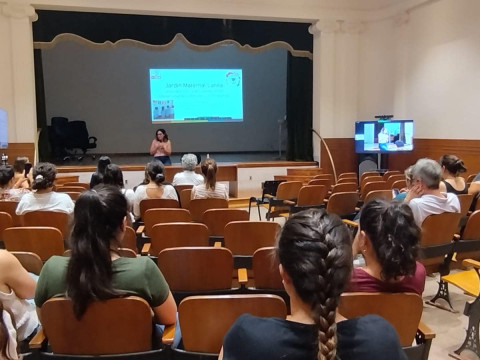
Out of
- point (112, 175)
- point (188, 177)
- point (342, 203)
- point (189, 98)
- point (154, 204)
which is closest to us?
point (112, 175)

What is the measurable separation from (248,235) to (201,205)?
1163 millimetres

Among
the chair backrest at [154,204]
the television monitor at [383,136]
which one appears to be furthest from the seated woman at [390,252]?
the television monitor at [383,136]

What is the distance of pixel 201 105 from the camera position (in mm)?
10914

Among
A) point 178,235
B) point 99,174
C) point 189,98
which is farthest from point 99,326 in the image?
point 189,98

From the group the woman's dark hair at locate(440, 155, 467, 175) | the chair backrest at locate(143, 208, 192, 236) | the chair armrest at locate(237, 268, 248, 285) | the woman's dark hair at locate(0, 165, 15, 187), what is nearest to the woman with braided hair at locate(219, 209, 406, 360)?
the chair armrest at locate(237, 268, 248, 285)

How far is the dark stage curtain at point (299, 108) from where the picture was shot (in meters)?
9.98

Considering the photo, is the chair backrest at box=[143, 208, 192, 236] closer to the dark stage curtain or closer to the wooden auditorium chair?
the wooden auditorium chair

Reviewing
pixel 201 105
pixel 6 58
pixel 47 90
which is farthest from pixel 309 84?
pixel 47 90

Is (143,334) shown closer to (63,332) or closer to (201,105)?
(63,332)

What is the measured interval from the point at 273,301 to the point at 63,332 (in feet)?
2.67

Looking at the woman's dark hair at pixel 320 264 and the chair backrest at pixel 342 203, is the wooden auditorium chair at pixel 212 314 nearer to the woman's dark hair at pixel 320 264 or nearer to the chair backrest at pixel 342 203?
the woman's dark hair at pixel 320 264

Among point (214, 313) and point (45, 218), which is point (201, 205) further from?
point (214, 313)

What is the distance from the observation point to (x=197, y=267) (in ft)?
7.67

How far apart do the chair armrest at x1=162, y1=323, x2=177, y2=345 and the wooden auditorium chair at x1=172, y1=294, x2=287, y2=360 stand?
0.05 m
